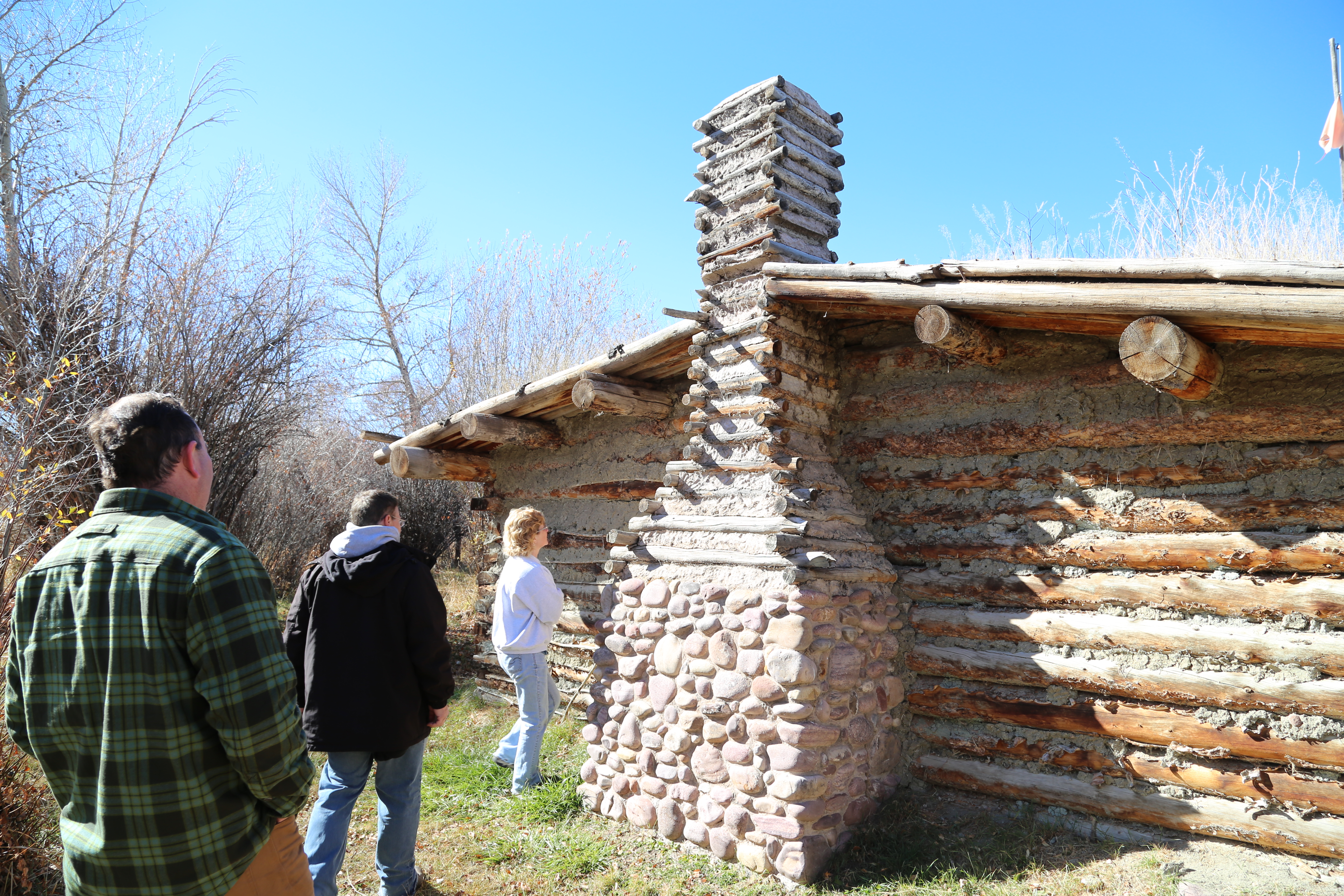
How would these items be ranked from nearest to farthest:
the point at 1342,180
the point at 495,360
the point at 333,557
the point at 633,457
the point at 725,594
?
the point at 333,557, the point at 725,594, the point at 1342,180, the point at 633,457, the point at 495,360

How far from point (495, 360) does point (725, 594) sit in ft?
46.0

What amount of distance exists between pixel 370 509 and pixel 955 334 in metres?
3.26

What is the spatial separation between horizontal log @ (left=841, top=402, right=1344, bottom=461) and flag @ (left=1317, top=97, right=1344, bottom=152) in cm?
404

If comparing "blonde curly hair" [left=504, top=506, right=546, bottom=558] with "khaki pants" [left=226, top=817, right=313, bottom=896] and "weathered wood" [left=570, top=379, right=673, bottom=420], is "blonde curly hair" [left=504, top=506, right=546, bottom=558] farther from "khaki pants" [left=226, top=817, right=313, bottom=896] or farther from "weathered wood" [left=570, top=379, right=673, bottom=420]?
"khaki pants" [left=226, top=817, right=313, bottom=896]

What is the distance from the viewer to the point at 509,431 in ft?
24.0

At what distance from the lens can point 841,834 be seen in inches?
178

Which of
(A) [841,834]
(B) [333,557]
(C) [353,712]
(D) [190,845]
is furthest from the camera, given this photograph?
(A) [841,834]

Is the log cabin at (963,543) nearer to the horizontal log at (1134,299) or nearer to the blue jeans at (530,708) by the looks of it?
the horizontal log at (1134,299)

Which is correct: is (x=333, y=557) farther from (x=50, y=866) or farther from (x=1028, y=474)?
(x=1028, y=474)

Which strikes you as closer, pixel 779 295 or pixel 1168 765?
pixel 1168 765

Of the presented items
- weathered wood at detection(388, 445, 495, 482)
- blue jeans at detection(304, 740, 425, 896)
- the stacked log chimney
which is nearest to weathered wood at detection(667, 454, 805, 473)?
the stacked log chimney

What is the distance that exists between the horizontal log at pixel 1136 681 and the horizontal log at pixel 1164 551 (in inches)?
20.9

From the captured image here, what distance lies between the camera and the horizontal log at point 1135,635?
374cm

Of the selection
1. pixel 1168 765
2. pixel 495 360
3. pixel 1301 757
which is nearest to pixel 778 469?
pixel 1168 765
